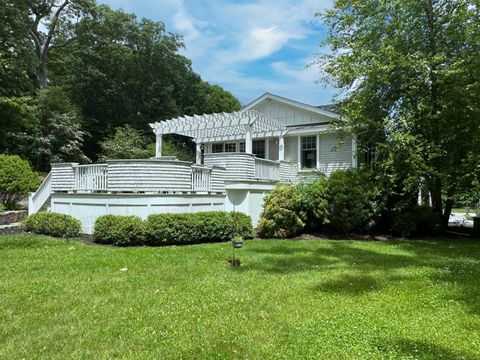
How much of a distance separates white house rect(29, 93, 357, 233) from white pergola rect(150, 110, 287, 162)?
0.05m

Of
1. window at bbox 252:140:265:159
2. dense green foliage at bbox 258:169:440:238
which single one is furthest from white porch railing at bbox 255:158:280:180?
window at bbox 252:140:265:159

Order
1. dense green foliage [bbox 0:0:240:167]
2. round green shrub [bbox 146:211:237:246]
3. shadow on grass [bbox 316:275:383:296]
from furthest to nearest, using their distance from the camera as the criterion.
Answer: dense green foliage [bbox 0:0:240:167] < round green shrub [bbox 146:211:237:246] < shadow on grass [bbox 316:275:383:296]

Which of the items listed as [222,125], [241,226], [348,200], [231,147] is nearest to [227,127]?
[222,125]

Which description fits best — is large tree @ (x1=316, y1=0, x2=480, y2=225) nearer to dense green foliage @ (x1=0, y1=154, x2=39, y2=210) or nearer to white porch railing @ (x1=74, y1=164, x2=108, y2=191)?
white porch railing @ (x1=74, y1=164, x2=108, y2=191)

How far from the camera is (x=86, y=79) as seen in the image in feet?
106

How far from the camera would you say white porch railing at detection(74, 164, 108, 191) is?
36.2ft

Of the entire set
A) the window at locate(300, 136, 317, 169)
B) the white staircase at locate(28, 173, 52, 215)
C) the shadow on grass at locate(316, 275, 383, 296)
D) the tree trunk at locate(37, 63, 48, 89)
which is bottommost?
the shadow on grass at locate(316, 275, 383, 296)

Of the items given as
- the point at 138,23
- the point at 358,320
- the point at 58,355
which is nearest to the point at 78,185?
the point at 58,355

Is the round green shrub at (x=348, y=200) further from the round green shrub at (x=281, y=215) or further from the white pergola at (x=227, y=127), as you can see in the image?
the white pergola at (x=227, y=127)

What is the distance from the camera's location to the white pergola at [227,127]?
50.7 feet

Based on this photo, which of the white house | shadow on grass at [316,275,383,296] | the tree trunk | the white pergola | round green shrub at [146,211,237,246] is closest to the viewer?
shadow on grass at [316,275,383,296]

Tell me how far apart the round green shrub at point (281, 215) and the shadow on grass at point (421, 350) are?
779cm

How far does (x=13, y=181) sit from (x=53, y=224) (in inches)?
210

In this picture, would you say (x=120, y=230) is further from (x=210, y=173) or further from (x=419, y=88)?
(x=419, y=88)
